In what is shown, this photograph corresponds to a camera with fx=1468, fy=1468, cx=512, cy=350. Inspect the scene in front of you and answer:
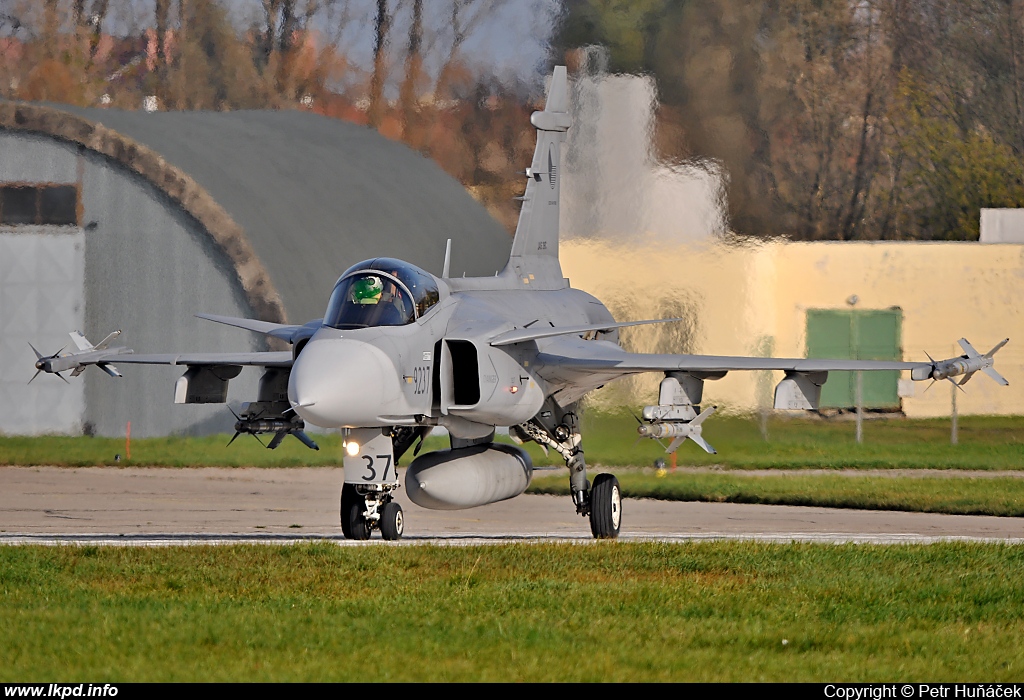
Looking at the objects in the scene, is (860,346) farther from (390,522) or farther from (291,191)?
(390,522)

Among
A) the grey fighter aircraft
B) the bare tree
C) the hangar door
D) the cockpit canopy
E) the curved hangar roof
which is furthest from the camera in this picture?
the bare tree

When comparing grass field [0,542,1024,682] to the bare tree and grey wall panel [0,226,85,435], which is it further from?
the bare tree

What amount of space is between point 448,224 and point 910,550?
810 inches

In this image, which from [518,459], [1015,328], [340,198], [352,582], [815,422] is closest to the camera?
[352,582]

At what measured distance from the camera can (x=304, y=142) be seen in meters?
33.4

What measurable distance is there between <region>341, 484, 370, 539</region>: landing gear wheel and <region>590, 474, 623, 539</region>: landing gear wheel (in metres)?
2.60

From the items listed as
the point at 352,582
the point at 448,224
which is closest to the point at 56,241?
the point at 448,224

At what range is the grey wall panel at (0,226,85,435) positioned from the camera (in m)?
30.2

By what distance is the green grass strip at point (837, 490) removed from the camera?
20.3 metres

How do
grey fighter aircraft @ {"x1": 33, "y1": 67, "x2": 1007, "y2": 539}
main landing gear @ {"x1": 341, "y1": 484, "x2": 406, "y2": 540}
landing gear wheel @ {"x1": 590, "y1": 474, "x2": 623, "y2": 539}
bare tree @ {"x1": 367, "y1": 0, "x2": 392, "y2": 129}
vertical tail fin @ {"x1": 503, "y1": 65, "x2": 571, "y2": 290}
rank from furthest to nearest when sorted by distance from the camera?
bare tree @ {"x1": 367, "y1": 0, "x2": 392, "y2": 129} → vertical tail fin @ {"x1": 503, "y1": 65, "x2": 571, "y2": 290} → landing gear wheel @ {"x1": 590, "y1": 474, "x2": 623, "y2": 539} → main landing gear @ {"x1": 341, "y1": 484, "x2": 406, "y2": 540} → grey fighter aircraft @ {"x1": 33, "y1": 67, "x2": 1007, "y2": 539}

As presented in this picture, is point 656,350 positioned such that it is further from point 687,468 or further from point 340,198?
point 340,198

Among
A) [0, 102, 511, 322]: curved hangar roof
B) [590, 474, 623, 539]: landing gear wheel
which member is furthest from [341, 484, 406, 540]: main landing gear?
[0, 102, 511, 322]: curved hangar roof

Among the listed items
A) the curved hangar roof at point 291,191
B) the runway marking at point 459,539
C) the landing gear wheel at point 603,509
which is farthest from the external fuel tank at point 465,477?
the curved hangar roof at point 291,191

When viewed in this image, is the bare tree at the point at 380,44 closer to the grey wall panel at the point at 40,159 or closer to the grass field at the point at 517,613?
the grey wall panel at the point at 40,159
